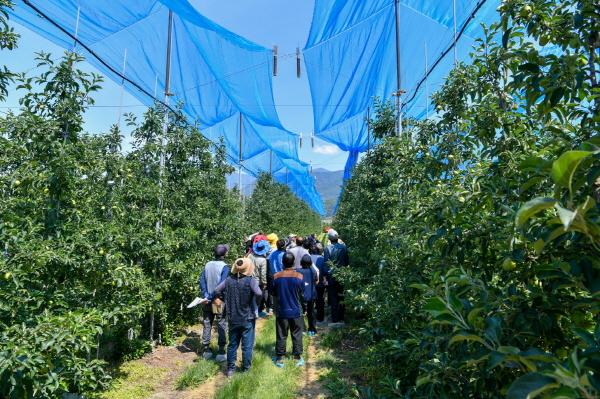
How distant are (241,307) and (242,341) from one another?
55cm

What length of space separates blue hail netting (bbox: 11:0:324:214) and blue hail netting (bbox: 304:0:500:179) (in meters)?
2.20

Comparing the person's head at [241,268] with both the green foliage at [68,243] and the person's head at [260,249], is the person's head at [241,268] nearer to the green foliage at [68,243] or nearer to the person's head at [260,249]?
the green foliage at [68,243]

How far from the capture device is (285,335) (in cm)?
Answer: 618

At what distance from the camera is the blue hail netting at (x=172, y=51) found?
6523 millimetres

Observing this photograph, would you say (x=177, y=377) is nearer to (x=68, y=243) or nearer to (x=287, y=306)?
(x=287, y=306)

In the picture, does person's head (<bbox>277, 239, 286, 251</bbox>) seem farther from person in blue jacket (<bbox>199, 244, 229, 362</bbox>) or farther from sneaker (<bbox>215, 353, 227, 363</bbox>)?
sneaker (<bbox>215, 353, 227, 363</bbox>)

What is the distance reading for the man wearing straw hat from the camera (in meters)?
5.60

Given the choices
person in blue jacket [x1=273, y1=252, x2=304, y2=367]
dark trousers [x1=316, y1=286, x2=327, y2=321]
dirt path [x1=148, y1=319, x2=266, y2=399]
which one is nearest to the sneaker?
dirt path [x1=148, y1=319, x2=266, y2=399]

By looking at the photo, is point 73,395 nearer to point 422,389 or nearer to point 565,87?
point 422,389

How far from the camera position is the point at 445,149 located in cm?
273

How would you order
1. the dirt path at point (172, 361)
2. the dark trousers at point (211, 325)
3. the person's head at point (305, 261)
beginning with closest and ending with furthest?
the dirt path at point (172, 361)
the dark trousers at point (211, 325)
the person's head at point (305, 261)

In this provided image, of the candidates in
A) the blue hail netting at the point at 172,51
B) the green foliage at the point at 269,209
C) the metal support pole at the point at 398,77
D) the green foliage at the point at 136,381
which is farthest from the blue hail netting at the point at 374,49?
the green foliage at the point at 269,209

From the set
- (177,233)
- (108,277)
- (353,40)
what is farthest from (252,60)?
(108,277)

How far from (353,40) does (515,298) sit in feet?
27.7
